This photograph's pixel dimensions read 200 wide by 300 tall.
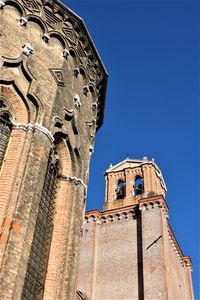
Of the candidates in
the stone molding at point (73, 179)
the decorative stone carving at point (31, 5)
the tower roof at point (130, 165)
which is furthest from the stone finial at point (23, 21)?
the tower roof at point (130, 165)

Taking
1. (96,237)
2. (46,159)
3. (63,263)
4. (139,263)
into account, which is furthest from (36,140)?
(96,237)

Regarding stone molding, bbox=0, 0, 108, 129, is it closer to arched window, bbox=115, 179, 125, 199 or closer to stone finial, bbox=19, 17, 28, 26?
stone finial, bbox=19, 17, 28, 26

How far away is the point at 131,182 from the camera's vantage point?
32219mm

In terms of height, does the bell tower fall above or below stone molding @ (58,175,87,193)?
above

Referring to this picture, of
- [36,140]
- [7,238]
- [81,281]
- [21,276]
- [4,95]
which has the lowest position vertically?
[21,276]

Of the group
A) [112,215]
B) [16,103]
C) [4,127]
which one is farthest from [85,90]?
[112,215]

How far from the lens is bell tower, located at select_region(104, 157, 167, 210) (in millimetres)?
31139

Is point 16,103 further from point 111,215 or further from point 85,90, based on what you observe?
point 111,215

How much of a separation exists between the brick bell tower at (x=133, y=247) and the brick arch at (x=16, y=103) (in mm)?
16773

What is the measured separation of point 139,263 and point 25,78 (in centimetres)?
1884

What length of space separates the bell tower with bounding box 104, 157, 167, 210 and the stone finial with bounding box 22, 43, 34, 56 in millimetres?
21020

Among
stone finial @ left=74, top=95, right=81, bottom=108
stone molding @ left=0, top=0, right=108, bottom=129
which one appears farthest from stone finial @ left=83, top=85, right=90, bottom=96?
stone finial @ left=74, top=95, right=81, bottom=108

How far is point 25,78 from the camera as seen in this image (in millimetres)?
10141

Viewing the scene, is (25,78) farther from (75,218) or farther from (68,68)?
(75,218)
